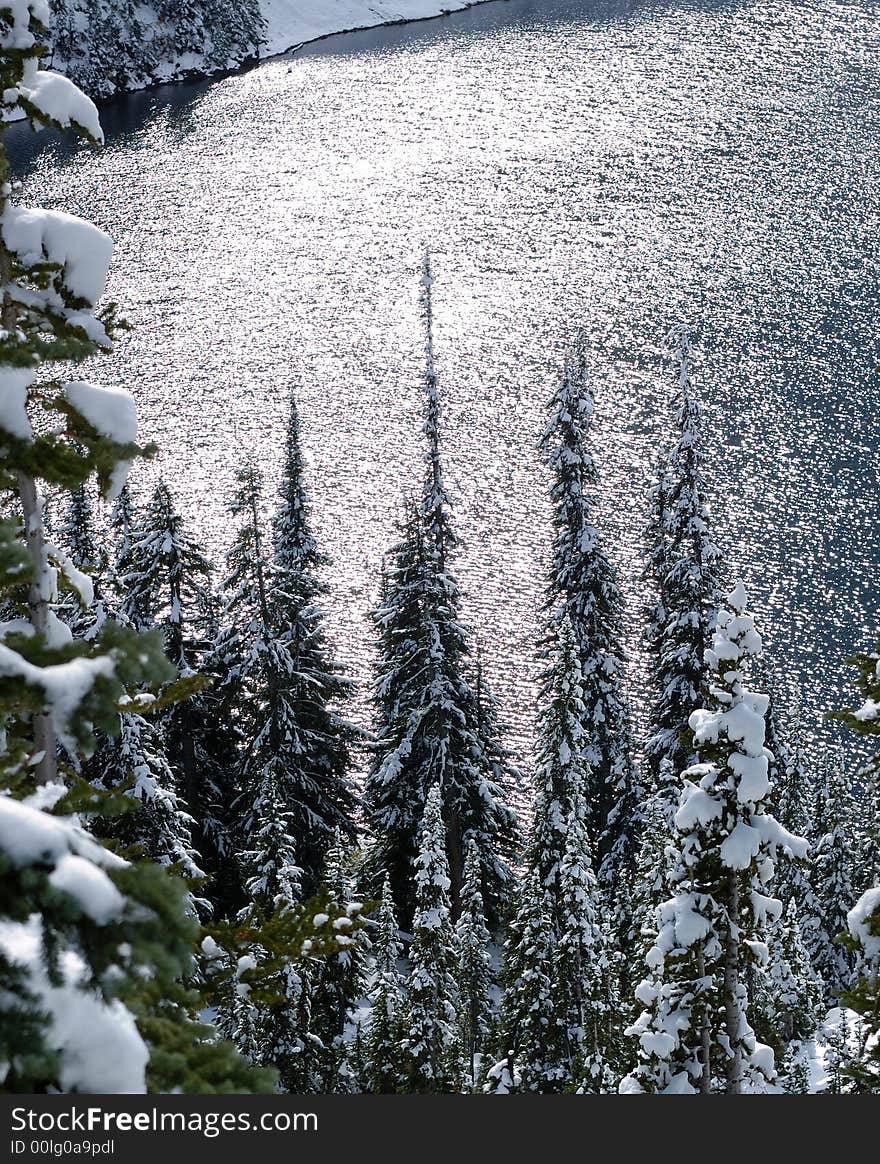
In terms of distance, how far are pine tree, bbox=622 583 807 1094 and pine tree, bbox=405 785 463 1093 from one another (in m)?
9.35

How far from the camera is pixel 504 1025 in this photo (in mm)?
30438

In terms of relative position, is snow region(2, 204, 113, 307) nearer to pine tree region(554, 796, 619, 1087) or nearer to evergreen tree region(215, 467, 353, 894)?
pine tree region(554, 796, 619, 1087)

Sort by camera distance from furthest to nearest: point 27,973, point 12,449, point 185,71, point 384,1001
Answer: point 185,71 < point 384,1001 < point 12,449 < point 27,973

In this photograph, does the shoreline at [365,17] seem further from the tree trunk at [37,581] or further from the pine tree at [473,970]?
the tree trunk at [37,581]

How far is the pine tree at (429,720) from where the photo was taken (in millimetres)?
38781

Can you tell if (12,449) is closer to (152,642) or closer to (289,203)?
(152,642)

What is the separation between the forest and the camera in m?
6.29

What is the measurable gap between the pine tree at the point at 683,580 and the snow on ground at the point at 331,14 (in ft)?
498

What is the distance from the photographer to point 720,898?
54.6 ft

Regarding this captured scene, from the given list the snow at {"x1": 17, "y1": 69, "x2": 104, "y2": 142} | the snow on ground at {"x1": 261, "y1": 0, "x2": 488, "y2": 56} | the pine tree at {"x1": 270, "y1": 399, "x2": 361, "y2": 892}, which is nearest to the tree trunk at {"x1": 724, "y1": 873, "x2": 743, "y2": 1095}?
the snow at {"x1": 17, "y1": 69, "x2": 104, "y2": 142}

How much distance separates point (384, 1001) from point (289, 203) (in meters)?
107

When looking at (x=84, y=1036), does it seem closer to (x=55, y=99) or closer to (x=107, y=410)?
(x=107, y=410)

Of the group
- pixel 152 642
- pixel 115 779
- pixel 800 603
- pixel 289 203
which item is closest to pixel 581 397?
pixel 115 779

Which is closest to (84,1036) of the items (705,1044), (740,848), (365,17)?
(740,848)
